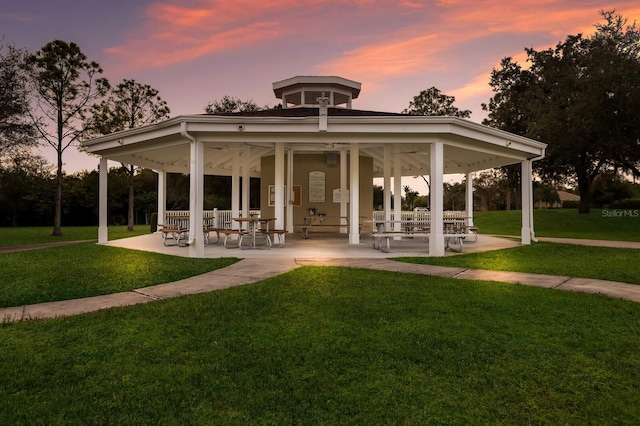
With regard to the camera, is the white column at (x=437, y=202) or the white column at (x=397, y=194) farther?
the white column at (x=397, y=194)

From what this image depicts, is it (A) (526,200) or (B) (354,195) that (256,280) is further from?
(A) (526,200)

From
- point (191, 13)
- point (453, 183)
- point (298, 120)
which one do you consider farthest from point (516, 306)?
point (453, 183)

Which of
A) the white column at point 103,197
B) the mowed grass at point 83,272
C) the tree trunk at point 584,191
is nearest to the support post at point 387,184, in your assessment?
the mowed grass at point 83,272

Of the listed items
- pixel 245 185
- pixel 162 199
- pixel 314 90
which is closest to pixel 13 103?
pixel 162 199

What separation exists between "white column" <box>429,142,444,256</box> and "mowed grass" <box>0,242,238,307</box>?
17.0ft

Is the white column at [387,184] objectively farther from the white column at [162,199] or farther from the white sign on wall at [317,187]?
the white column at [162,199]

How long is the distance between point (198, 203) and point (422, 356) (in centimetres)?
758

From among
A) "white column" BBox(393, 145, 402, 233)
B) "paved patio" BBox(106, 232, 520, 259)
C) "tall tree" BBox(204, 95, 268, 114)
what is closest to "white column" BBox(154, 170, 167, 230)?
"paved patio" BBox(106, 232, 520, 259)

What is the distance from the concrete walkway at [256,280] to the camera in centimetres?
505

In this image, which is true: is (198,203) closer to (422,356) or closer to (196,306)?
(196,306)

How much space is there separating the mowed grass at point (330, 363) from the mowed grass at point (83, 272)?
1.73m

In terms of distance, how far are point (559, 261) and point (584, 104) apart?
14.0 meters

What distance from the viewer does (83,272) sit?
759cm

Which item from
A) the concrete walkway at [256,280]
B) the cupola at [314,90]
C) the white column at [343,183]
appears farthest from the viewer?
the cupola at [314,90]
